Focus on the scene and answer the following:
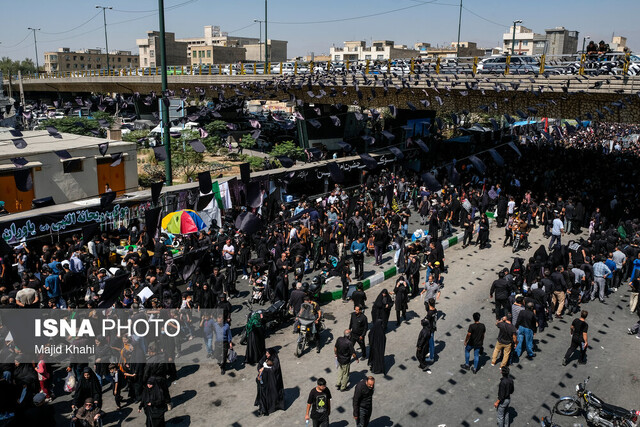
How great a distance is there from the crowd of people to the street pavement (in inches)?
12.5

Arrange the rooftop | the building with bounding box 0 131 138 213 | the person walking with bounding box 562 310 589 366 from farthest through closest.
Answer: the rooftop
the building with bounding box 0 131 138 213
the person walking with bounding box 562 310 589 366

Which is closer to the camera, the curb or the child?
the child

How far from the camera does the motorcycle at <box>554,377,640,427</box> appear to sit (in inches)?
332

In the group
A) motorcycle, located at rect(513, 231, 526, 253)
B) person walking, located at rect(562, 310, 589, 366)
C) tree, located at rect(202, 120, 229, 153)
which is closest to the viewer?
person walking, located at rect(562, 310, 589, 366)

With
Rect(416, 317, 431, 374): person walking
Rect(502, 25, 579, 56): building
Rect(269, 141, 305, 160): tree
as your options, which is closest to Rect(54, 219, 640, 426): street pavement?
Rect(416, 317, 431, 374): person walking

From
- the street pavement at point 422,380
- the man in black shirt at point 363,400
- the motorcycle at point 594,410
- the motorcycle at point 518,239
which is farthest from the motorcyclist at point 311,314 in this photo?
the motorcycle at point 518,239

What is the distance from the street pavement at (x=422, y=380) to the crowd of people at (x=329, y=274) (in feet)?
1.04

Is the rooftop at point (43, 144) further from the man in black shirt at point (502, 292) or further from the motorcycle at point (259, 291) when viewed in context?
the man in black shirt at point (502, 292)

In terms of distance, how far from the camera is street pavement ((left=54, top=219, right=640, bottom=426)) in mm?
9328

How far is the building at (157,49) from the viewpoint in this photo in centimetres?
10476

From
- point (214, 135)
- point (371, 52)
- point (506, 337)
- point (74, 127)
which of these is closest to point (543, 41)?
point (371, 52)

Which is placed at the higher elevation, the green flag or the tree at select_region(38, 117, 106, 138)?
the tree at select_region(38, 117, 106, 138)

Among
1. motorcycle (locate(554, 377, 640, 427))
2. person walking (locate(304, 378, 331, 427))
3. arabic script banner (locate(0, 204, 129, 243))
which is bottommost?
motorcycle (locate(554, 377, 640, 427))

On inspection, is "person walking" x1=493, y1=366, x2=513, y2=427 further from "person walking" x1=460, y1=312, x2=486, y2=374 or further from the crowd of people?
the crowd of people
